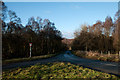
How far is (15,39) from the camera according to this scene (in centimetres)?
1861

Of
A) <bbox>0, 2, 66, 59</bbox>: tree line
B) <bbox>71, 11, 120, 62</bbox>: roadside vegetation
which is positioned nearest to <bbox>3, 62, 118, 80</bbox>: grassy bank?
<bbox>0, 2, 66, 59</bbox>: tree line

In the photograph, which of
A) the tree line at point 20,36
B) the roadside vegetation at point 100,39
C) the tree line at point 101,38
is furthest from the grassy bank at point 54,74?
the tree line at point 101,38

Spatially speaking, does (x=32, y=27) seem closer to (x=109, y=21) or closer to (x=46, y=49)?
(x=46, y=49)

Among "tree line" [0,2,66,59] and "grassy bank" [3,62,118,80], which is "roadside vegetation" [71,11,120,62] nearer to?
"tree line" [0,2,66,59]

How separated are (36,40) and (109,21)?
2578 cm

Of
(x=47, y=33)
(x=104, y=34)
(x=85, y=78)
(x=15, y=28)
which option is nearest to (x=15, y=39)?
(x=15, y=28)

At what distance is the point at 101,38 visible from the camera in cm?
3297

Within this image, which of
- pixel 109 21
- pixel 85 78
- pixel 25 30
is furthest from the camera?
pixel 109 21

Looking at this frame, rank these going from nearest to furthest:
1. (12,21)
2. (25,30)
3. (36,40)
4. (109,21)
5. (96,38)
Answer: (12,21)
(25,30)
(36,40)
(96,38)
(109,21)

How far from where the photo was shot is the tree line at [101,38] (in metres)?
24.5

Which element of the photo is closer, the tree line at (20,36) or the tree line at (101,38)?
the tree line at (20,36)

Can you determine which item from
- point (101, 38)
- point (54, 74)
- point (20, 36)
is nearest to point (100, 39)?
point (101, 38)

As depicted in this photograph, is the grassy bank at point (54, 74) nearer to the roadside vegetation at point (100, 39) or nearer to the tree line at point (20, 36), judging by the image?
the tree line at point (20, 36)

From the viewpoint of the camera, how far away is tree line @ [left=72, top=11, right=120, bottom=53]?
964 inches
